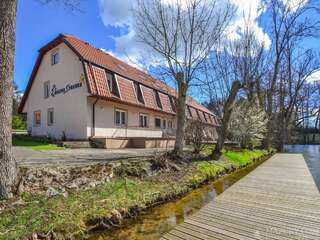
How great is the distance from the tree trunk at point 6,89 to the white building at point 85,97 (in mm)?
8173

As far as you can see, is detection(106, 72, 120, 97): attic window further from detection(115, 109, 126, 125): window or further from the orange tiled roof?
detection(115, 109, 126, 125): window

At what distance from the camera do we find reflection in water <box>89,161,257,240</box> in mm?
3818

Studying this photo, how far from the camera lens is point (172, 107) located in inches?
824

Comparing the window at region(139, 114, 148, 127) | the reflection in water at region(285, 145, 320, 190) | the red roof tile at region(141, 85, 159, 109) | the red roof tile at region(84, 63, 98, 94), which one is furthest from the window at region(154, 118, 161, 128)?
the reflection in water at region(285, 145, 320, 190)

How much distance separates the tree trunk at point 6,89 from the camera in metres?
3.85

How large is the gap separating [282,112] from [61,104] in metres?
21.8

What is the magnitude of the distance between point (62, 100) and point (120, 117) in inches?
148

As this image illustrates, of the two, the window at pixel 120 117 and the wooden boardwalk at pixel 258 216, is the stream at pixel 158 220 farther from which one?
the window at pixel 120 117


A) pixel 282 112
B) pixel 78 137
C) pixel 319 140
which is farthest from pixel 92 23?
pixel 319 140

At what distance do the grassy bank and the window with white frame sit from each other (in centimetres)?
948

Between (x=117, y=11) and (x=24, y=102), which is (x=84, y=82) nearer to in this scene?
(x=117, y=11)

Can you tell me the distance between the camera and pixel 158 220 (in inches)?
Result: 175

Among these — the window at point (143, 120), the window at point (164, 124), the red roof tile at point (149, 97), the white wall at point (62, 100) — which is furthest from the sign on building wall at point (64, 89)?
the window at point (164, 124)

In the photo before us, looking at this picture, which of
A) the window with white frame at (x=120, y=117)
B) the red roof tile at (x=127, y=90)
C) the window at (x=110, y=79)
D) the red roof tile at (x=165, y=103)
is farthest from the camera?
the red roof tile at (x=165, y=103)
